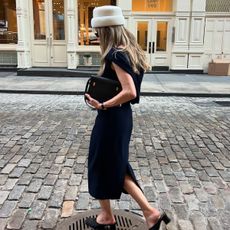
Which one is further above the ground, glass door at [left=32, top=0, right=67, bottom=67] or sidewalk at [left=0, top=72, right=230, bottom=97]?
glass door at [left=32, top=0, right=67, bottom=67]

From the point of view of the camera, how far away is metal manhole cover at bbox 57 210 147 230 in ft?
10.1

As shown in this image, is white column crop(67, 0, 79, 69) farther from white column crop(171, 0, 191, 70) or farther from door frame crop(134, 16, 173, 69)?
white column crop(171, 0, 191, 70)

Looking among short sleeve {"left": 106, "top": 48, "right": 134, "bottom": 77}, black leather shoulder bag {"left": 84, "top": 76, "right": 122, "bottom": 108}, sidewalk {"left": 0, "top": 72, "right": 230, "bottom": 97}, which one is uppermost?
short sleeve {"left": 106, "top": 48, "right": 134, "bottom": 77}

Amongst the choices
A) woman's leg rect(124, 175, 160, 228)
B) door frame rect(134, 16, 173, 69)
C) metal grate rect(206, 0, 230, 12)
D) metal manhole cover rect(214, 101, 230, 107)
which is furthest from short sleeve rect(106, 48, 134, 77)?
metal grate rect(206, 0, 230, 12)

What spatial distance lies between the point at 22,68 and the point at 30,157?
11156mm

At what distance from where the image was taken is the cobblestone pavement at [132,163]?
341 centimetres

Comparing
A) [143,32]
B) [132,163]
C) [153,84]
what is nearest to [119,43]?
[132,163]

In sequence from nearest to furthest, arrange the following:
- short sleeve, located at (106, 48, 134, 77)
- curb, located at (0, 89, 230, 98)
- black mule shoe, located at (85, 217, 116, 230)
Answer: short sleeve, located at (106, 48, 134, 77)
black mule shoe, located at (85, 217, 116, 230)
curb, located at (0, 89, 230, 98)

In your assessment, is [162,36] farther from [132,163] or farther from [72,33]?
[132,163]

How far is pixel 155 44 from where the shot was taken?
15.8m

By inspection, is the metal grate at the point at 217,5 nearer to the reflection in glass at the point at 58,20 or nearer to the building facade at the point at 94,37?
the building facade at the point at 94,37

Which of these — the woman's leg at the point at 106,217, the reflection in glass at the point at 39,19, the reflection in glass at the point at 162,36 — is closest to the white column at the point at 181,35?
the reflection in glass at the point at 162,36

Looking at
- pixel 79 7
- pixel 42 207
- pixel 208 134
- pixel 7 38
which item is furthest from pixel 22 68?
pixel 42 207

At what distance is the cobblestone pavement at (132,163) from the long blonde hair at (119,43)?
1.60m
